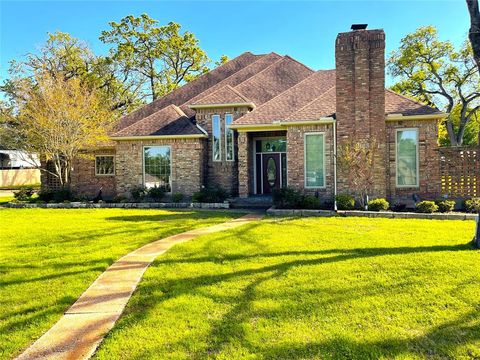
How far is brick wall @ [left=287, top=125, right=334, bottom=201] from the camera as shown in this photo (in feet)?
46.2

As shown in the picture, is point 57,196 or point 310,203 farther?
point 57,196

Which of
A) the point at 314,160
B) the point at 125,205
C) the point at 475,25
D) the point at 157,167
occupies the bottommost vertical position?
the point at 125,205

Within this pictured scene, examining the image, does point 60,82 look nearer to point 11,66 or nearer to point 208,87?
point 208,87

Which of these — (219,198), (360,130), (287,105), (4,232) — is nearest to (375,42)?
(360,130)

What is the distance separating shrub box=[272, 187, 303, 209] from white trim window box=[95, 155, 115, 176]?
994cm

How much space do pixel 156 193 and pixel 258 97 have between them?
7086mm

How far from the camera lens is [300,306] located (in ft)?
14.3

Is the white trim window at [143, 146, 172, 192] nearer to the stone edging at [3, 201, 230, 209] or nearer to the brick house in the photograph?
the brick house

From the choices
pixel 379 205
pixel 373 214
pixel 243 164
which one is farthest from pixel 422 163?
pixel 243 164

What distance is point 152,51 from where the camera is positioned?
31.4 m

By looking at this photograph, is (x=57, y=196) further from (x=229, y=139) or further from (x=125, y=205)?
(x=229, y=139)

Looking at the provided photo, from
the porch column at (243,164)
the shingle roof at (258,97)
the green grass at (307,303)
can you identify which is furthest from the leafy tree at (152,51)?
the green grass at (307,303)

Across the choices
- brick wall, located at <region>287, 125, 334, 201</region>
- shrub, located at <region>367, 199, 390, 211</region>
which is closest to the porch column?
brick wall, located at <region>287, 125, 334, 201</region>

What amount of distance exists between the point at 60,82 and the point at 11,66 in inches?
502
